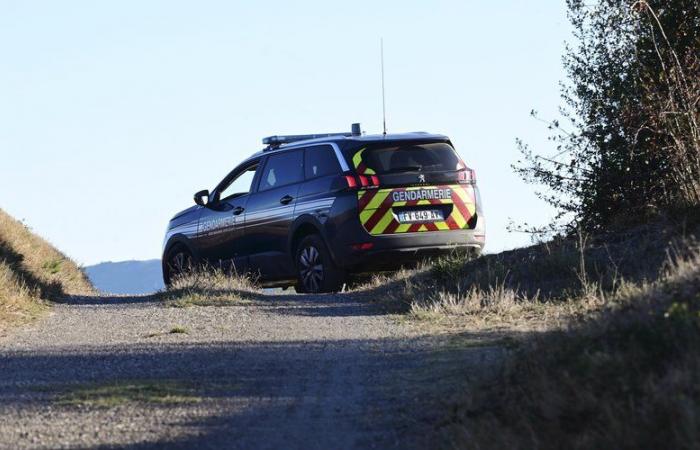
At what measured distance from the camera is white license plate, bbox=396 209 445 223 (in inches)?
598

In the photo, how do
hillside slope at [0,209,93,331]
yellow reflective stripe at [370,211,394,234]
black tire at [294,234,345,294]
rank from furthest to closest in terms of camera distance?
black tire at [294,234,345,294] < yellow reflective stripe at [370,211,394,234] < hillside slope at [0,209,93,331]

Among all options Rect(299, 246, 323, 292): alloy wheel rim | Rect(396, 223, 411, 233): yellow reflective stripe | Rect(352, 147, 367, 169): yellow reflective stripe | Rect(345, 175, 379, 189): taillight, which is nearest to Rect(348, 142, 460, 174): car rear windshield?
Rect(352, 147, 367, 169): yellow reflective stripe

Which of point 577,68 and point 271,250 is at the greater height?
point 577,68

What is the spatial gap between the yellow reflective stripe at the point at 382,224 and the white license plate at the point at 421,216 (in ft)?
0.35

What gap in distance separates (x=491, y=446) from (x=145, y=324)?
738 cm

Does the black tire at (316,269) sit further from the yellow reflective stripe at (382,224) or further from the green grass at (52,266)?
the green grass at (52,266)

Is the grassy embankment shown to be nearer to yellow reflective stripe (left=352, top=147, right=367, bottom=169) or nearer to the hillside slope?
yellow reflective stripe (left=352, top=147, right=367, bottom=169)

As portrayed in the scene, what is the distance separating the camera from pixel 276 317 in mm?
12750

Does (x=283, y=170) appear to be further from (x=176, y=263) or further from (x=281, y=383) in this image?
(x=281, y=383)

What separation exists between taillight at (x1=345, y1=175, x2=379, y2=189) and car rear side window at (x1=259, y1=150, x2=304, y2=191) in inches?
46.9

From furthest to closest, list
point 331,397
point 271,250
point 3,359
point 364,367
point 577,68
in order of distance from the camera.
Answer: point 577,68, point 271,250, point 3,359, point 364,367, point 331,397

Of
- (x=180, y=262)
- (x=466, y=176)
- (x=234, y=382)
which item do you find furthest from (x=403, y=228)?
(x=234, y=382)

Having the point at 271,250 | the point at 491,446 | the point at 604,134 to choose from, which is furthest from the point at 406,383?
the point at 604,134

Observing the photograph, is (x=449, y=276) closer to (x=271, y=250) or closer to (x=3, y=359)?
(x=271, y=250)
